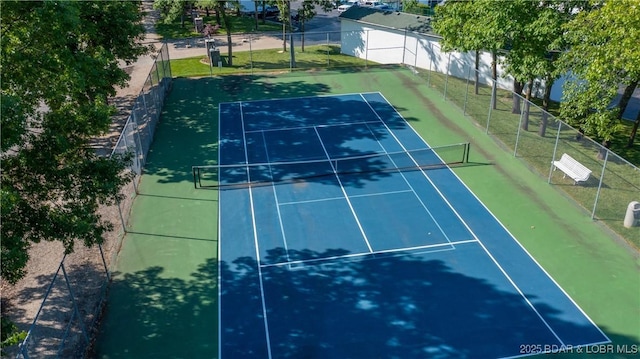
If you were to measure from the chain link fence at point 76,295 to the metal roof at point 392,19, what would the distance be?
66.7 feet

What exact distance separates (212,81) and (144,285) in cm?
1896

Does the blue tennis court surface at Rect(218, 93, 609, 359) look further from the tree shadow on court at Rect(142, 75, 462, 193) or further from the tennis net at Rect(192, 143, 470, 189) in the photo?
the tree shadow on court at Rect(142, 75, 462, 193)

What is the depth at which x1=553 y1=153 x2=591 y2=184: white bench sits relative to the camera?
60.9 ft

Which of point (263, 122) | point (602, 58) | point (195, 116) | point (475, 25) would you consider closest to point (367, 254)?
point (602, 58)

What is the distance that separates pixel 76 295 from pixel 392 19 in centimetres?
2775

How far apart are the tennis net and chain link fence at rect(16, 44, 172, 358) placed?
316cm

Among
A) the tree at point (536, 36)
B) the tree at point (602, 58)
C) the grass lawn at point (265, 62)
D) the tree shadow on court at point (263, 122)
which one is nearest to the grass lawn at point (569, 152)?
the tree at point (536, 36)

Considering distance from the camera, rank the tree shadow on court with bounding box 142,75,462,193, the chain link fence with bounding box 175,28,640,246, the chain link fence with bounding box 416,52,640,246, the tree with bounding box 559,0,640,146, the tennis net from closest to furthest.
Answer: the tree with bounding box 559,0,640,146 → the chain link fence with bounding box 416,52,640,246 → the chain link fence with bounding box 175,28,640,246 → the tennis net → the tree shadow on court with bounding box 142,75,462,193

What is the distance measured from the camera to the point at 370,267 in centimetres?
1550

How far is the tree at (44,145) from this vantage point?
10383 millimetres

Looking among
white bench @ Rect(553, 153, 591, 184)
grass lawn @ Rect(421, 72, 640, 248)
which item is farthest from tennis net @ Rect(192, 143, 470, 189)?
white bench @ Rect(553, 153, 591, 184)

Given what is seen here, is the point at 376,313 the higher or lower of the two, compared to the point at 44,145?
lower

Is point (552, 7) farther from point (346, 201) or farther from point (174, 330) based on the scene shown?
point (174, 330)

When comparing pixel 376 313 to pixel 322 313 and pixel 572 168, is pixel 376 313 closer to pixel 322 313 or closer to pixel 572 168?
pixel 322 313
